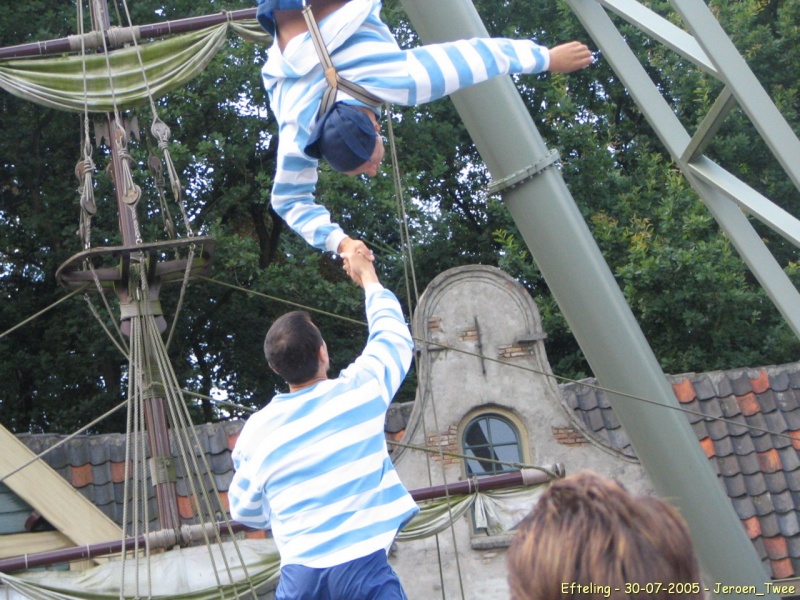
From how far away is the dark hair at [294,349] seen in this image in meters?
2.77

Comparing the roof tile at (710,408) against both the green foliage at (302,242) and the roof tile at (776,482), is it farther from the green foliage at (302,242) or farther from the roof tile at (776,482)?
the green foliage at (302,242)

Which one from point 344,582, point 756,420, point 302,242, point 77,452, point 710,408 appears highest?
point 302,242

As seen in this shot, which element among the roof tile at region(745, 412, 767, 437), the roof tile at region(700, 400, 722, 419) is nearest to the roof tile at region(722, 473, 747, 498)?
the roof tile at region(745, 412, 767, 437)

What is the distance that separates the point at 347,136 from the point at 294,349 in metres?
0.53

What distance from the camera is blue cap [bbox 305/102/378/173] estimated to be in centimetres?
266

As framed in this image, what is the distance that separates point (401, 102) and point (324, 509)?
0.99m

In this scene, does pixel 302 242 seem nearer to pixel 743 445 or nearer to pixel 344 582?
pixel 743 445

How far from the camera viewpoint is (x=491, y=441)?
336 inches

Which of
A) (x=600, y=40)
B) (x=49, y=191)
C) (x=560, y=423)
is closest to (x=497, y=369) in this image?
(x=560, y=423)

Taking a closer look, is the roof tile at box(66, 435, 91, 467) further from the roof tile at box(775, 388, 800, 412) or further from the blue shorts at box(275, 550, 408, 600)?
the blue shorts at box(275, 550, 408, 600)

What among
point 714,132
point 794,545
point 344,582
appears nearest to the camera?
point 344,582

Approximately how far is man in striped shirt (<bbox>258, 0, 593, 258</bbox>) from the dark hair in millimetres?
272

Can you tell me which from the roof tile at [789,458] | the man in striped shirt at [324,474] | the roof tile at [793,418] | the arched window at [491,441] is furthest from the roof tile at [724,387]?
the man in striped shirt at [324,474]

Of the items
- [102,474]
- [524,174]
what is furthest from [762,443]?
[524,174]
